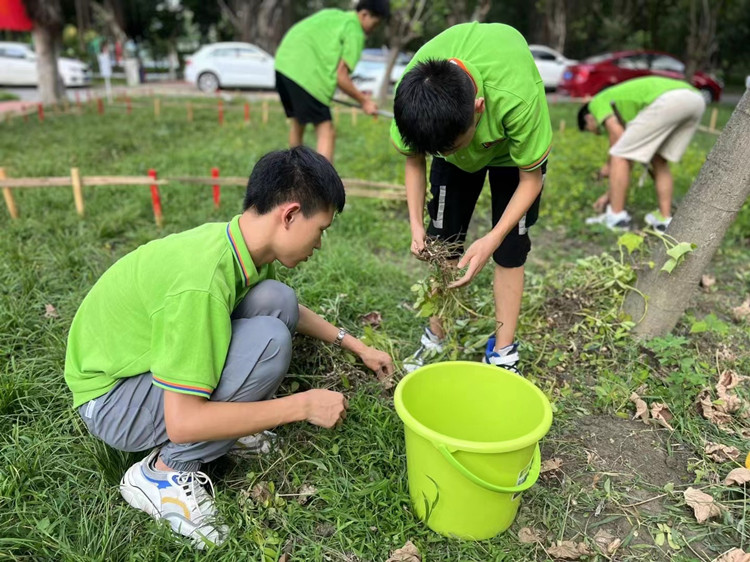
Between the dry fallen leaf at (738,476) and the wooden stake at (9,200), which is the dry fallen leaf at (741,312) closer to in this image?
the dry fallen leaf at (738,476)

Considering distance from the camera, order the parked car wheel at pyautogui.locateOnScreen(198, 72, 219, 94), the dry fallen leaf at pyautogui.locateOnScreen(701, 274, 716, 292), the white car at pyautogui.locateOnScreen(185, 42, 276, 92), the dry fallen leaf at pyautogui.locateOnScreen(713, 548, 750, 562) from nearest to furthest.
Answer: the dry fallen leaf at pyautogui.locateOnScreen(713, 548, 750, 562)
the dry fallen leaf at pyautogui.locateOnScreen(701, 274, 716, 292)
the white car at pyautogui.locateOnScreen(185, 42, 276, 92)
the parked car wheel at pyautogui.locateOnScreen(198, 72, 219, 94)

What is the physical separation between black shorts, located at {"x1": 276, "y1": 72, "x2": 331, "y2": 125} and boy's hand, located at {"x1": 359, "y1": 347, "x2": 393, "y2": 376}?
303 centimetres

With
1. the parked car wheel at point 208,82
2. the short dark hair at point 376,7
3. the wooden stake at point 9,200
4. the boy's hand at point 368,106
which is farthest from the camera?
the parked car wheel at point 208,82

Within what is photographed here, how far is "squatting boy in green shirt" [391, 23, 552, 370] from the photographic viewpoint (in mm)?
1689

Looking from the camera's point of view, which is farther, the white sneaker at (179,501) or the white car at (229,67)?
the white car at (229,67)

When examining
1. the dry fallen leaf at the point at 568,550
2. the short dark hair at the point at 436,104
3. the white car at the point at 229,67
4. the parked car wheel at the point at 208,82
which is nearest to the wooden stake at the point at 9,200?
the short dark hair at the point at 436,104

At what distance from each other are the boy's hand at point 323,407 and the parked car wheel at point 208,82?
15.9 m

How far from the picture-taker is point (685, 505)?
1.85m

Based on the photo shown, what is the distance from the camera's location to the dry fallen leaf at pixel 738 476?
1.85 meters

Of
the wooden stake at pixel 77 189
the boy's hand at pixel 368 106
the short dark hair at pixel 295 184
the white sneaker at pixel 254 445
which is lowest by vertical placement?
the white sneaker at pixel 254 445

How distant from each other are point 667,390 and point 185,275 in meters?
1.96

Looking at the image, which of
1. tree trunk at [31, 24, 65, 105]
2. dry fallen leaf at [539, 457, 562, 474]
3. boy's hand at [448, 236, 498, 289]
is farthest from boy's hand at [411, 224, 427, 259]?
tree trunk at [31, 24, 65, 105]

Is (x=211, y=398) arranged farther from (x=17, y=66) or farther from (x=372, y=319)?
(x=17, y=66)

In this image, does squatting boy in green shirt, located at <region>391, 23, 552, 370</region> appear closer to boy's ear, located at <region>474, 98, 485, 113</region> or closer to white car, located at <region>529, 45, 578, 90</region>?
boy's ear, located at <region>474, 98, 485, 113</region>
